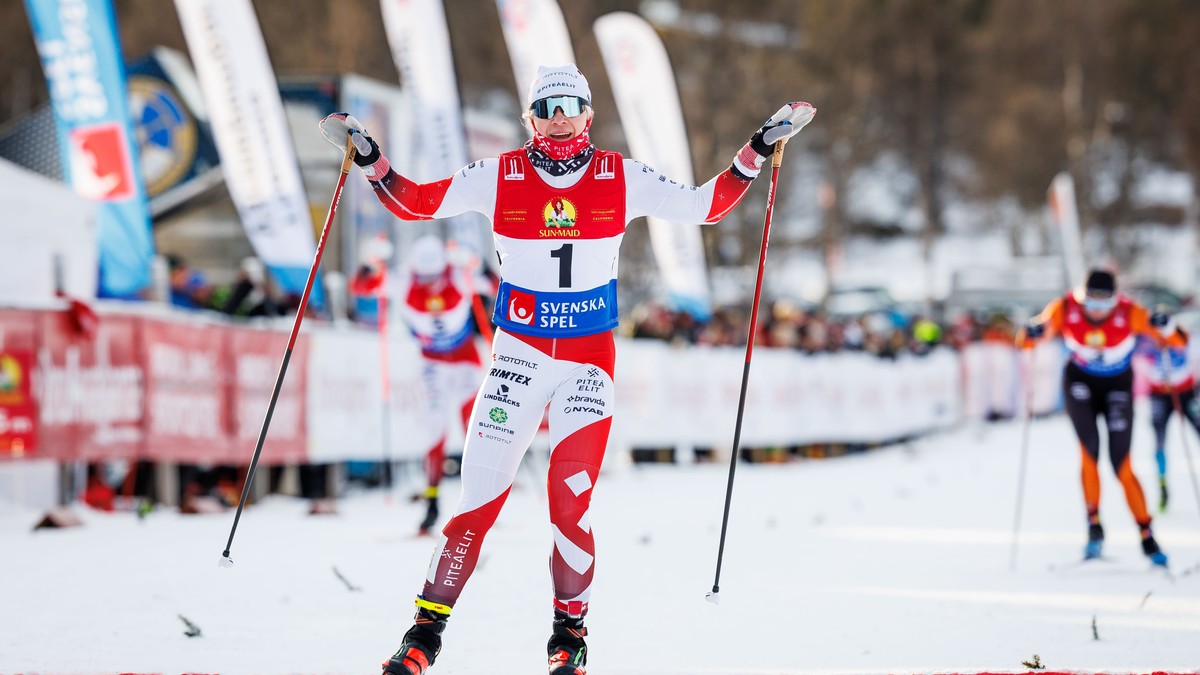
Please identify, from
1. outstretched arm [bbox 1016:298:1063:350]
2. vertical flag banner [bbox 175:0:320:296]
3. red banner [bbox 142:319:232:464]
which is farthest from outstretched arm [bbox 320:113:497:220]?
vertical flag banner [bbox 175:0:320:296]

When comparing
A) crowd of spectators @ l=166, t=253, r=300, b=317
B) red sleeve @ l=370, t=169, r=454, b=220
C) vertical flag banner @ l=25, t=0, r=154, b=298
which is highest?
vertical flag banner @ l=25, t=0, r=154, b=298

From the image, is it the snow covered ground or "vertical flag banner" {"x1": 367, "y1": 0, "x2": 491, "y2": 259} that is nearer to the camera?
the snow covered ground

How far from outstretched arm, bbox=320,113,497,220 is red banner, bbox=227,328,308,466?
7.01 meters

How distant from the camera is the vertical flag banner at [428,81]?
650 inches

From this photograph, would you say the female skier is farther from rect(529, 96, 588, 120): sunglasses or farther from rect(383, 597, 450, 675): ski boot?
rect(383, 597, 450, 675): ski boot

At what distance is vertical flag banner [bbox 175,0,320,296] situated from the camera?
47.1 ft

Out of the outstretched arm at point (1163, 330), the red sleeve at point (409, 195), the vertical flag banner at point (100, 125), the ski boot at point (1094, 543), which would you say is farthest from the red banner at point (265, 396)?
the red sleeve at point (409, 195)

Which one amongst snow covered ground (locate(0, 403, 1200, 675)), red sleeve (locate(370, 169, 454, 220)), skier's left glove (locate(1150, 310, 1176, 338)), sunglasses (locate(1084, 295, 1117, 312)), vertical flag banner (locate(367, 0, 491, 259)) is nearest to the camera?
red sleeve (locate(370, 169, 454, 220))

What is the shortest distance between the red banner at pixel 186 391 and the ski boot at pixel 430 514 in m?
2.37

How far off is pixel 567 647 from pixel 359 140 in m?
2.00

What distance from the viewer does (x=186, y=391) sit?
37.8 ft

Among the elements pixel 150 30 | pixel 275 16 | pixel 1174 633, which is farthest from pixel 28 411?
pixel 150 30

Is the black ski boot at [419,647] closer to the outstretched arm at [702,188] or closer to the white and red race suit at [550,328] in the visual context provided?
the white and red race suit at [550,328]

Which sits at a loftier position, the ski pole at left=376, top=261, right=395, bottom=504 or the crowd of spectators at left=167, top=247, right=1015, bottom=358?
the crowd of spectators at left=167, top=247, right=1015, bottom=358
